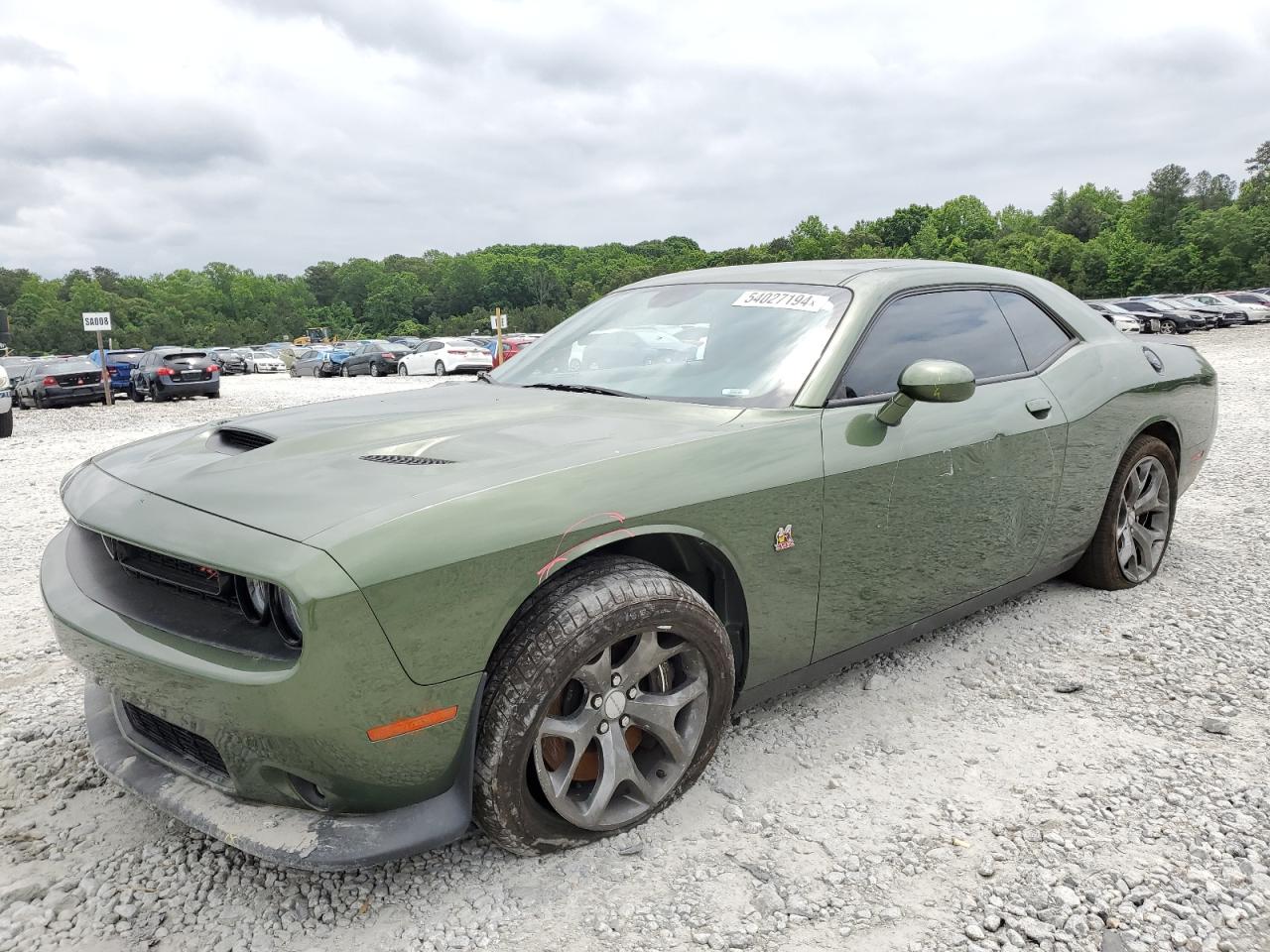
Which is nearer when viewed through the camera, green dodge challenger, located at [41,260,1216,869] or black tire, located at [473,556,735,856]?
green dodge challenger, located at [41,260,1216,869]

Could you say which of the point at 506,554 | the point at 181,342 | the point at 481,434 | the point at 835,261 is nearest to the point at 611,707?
the point at 506,554

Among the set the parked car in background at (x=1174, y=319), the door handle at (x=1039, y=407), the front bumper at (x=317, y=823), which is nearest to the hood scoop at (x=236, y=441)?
the front bumper at (x=317, y=823)

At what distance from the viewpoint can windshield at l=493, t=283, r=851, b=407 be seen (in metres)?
2.74

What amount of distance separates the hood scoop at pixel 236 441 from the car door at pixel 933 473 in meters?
1.63

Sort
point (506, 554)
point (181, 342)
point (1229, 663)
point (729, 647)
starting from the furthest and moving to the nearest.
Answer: point (181, 342) → point (1229, 663) → point (729, 647) → point (506, 554)

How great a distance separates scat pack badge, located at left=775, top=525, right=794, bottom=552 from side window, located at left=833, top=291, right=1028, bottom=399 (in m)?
0.50

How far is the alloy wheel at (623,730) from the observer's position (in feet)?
6.91

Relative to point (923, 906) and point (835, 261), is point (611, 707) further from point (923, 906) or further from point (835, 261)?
point (835, 261)

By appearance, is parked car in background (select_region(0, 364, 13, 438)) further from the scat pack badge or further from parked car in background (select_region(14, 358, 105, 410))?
the scat pack badge

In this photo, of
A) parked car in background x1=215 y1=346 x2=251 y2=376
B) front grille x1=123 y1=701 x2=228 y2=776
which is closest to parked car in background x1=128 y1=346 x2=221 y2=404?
front grille x1=123 y1=701 x2=228 y2=776

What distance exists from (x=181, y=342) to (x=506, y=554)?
116 m

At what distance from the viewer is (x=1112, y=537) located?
3855mm

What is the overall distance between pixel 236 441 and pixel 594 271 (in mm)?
128001

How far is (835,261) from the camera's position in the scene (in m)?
3.28
